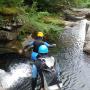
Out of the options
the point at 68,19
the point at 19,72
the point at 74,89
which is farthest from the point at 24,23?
the point at 68,19

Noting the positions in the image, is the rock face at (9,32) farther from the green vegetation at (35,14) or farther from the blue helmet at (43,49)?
the blue helmet at (43,49)

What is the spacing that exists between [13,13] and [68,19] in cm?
1660

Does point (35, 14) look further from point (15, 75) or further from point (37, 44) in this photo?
point (37, 44)

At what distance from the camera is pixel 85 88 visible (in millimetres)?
11844

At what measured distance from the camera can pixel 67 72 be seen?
14102 millimetres

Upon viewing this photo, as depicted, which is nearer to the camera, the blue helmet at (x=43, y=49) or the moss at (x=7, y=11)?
the blue helmet at (x=43, y=49)

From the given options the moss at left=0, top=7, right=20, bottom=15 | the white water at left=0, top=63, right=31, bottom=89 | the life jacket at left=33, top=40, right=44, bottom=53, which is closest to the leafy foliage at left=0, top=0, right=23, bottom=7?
the moss at left=0, top=7, right=20, bottom=15

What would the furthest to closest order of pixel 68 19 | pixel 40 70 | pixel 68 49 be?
pixel 68 19
pixel 68 49
pixel 40 70

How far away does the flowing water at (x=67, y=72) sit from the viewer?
12237 mm

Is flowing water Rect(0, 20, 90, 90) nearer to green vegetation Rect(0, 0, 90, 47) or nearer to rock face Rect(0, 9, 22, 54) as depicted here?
rock face Rect(0, 9, 22, 54)

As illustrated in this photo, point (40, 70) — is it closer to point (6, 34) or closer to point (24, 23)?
point (6, 34)

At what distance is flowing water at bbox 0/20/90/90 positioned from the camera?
12.2 m

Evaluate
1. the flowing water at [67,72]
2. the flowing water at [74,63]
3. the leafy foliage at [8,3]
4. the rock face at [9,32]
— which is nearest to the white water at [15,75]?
the flowing water at [67,72]

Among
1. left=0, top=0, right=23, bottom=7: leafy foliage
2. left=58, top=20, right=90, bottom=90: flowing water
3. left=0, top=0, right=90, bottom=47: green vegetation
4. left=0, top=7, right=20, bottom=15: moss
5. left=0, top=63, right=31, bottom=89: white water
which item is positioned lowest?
left=58, top=20, right=90, bottom=90: flowing water
